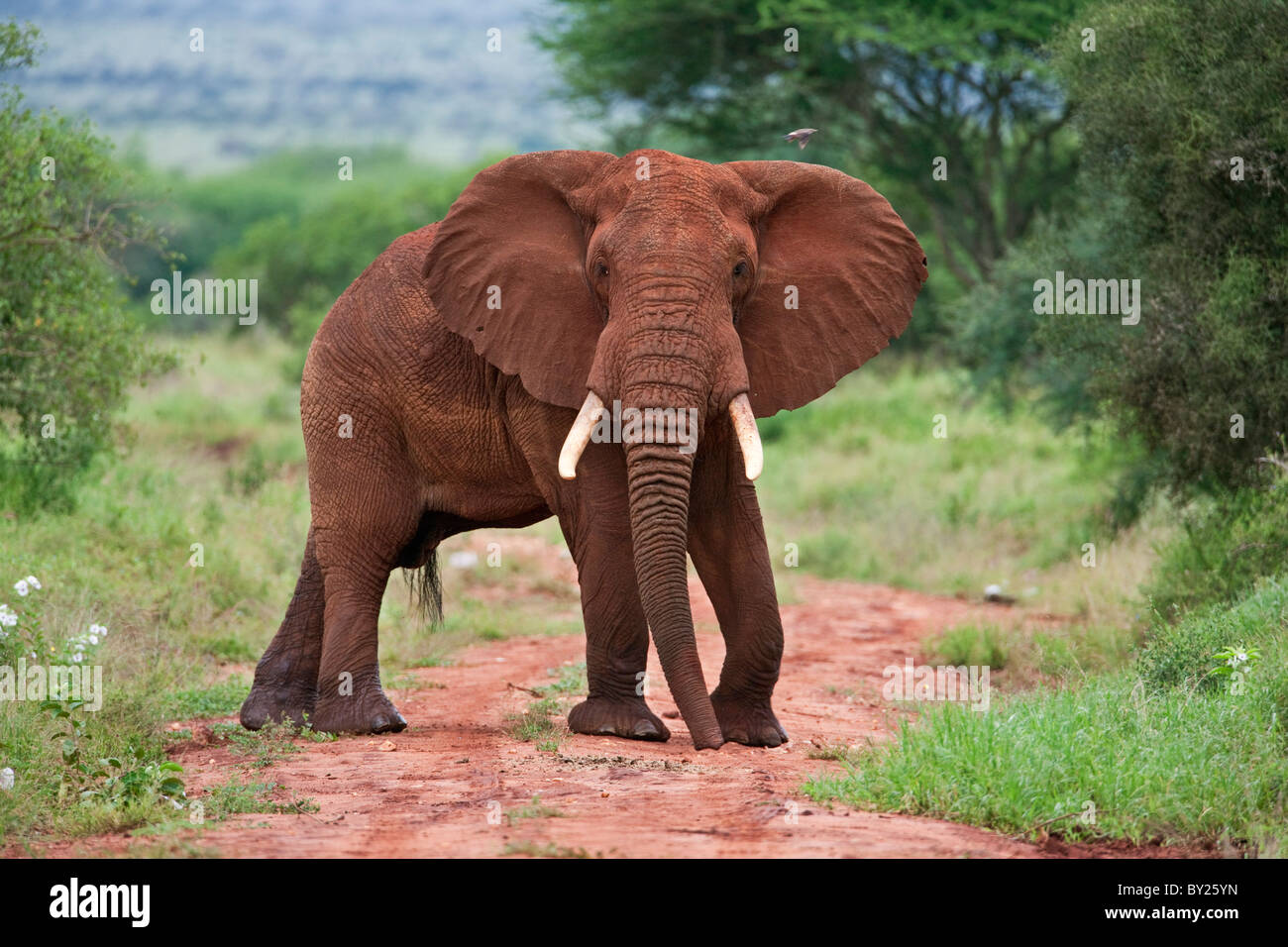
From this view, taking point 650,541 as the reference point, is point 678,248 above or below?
above

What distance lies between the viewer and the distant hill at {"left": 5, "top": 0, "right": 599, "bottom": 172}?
118m

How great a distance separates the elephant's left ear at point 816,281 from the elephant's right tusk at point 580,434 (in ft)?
2.72

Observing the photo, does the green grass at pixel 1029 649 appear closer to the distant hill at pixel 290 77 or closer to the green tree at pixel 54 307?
the green tree at pixel 54 307

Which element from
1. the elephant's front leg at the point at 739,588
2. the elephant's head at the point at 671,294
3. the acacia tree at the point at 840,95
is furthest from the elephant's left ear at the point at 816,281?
the acacia tree at the point at 840,95

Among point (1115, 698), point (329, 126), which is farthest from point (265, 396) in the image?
point (329, 126)

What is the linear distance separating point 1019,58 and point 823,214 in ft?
40.9

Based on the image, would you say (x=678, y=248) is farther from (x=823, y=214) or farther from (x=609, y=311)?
(x=823, y=214)

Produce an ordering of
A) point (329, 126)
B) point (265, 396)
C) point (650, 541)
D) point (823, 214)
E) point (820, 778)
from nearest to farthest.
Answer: point (820, 778), point (650, 541), point (823, 214), point (265, 396), point (329, 126)

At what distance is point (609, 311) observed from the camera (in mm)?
7074

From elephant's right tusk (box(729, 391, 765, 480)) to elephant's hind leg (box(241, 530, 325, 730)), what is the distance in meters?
2.93

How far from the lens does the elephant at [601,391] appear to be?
6734mm

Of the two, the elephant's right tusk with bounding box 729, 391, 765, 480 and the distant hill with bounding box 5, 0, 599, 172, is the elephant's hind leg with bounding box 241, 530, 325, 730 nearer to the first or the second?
the elephant's right tusk with bounding box 729, 391, 765, 480

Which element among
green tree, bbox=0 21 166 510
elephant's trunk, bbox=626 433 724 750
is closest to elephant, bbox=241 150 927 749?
elephant's trunk, bbox=626 433 724 750

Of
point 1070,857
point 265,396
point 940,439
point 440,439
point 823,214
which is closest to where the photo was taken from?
point 1070,857
